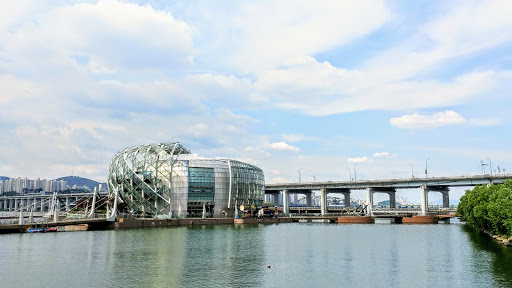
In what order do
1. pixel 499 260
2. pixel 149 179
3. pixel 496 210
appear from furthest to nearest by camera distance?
pixel 149 179 → pixel 496 210 → pixel 499 260

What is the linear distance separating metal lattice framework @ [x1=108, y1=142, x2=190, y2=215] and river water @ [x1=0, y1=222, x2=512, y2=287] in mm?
93133

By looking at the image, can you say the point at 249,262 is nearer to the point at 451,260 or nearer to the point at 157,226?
the point at 451,260

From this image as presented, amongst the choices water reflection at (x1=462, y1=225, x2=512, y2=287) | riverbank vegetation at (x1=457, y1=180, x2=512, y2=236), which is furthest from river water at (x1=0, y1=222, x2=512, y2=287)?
riverbank vegetation at (x1=457, y1=180, x2=512, y2=236)

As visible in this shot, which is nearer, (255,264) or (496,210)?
(255,264)

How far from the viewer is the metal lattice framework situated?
186 m

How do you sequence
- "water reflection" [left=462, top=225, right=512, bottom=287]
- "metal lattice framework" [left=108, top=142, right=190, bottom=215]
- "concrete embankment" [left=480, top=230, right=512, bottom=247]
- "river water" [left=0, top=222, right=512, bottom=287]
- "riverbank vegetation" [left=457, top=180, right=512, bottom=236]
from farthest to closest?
"metal lattice framework" [left=108, top=142, right=190, bottom=215], "riverbank vegetation" [left=457, top=180, right=512, bottom=236], "concrete embankment" [left=480, top=230, right=512, bottom=247], "river water" [left=0, top=222, right=512, bottom=287], "water reflection" [left=462, top=225, right=512, bottom=287]

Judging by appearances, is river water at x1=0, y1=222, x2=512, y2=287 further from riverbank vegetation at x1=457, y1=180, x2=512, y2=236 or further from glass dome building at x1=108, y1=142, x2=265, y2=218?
glass dome building at x1=108, y1=142, x2=265, y2=218

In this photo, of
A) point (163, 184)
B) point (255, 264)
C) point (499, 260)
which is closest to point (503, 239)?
point (499, 260)

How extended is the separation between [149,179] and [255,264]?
432ft

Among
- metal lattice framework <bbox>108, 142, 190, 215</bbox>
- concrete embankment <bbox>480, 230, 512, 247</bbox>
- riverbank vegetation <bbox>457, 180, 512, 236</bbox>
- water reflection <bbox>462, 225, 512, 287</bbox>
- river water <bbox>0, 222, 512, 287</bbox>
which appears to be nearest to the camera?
water reflection <bbox>462, 225, 512, 287</bbox>

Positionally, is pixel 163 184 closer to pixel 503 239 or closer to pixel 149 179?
pixel 149 179

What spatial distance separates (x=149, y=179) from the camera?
618ft

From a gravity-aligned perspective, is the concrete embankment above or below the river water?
above

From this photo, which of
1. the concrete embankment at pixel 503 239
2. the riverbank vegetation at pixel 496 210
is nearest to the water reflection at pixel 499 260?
the concrete embankment at pixel 503 239
